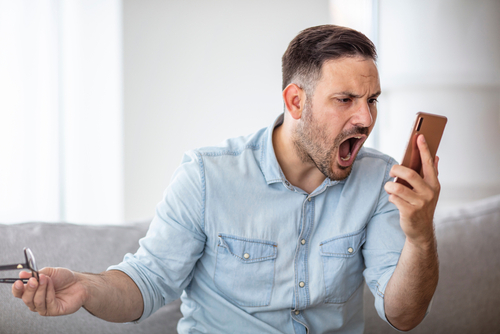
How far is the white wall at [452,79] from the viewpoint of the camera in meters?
2.74

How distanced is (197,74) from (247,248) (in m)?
1.96

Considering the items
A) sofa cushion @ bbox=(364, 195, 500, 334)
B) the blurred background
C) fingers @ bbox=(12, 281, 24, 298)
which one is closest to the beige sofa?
sofa cushion @ bbox=(364, 195, 500, 334)

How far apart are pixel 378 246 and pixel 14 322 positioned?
105 cm

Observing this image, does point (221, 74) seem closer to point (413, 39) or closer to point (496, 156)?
point (413, 39)

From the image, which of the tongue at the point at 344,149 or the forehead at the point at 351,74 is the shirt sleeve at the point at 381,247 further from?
the forehead at the point at 351,74

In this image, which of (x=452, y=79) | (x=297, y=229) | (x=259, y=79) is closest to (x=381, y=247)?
(x=297, y=229)

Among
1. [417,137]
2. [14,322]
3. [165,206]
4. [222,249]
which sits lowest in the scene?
[14,322]

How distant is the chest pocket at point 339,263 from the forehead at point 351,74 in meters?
0.41

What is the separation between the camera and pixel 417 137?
988mm

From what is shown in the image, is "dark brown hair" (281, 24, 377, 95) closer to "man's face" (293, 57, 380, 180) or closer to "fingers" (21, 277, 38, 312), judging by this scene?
"man's face" (293, 57, 380, 180)

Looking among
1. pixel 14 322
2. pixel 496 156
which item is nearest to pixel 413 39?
pixel 496 156

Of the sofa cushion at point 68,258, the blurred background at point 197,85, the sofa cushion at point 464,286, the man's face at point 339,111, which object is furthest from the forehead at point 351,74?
the blurred background at point 197,85

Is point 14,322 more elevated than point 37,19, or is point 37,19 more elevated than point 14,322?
point 37,19

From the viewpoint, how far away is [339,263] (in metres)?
1.18
